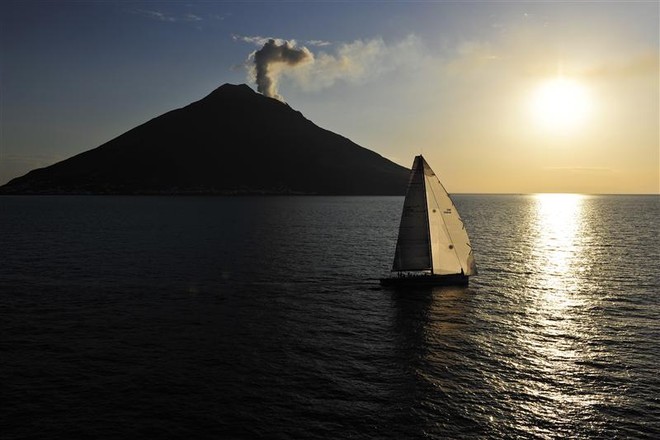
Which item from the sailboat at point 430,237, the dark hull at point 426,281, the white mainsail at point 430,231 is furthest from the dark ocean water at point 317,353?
the white mainsail at point 430,231

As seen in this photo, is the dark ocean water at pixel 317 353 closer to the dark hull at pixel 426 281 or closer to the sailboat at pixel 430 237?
the dark hull at pixel 426 281

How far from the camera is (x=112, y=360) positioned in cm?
3444

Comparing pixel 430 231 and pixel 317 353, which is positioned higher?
pixel 430 231

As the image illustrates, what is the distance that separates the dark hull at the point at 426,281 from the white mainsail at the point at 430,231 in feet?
2.37

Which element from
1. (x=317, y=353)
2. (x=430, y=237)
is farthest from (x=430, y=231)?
(x=317, y=353)

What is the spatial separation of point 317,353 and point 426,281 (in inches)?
1058

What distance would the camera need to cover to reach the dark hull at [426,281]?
59750 mm

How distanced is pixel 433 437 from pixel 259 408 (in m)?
10.6

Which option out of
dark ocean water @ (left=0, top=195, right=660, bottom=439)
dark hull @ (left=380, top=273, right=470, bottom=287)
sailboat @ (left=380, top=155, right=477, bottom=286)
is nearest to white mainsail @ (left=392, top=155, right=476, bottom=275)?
sailboat @ (left=380, top=155, right=477, bottom=286)

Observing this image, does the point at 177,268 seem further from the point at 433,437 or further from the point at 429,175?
the point at 433,437

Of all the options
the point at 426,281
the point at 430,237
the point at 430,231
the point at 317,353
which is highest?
the point at 430,231

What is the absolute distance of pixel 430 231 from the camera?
58.0m

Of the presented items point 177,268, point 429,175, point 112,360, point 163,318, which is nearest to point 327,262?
point 177,268

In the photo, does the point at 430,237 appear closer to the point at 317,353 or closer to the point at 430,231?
the point at 430,231
